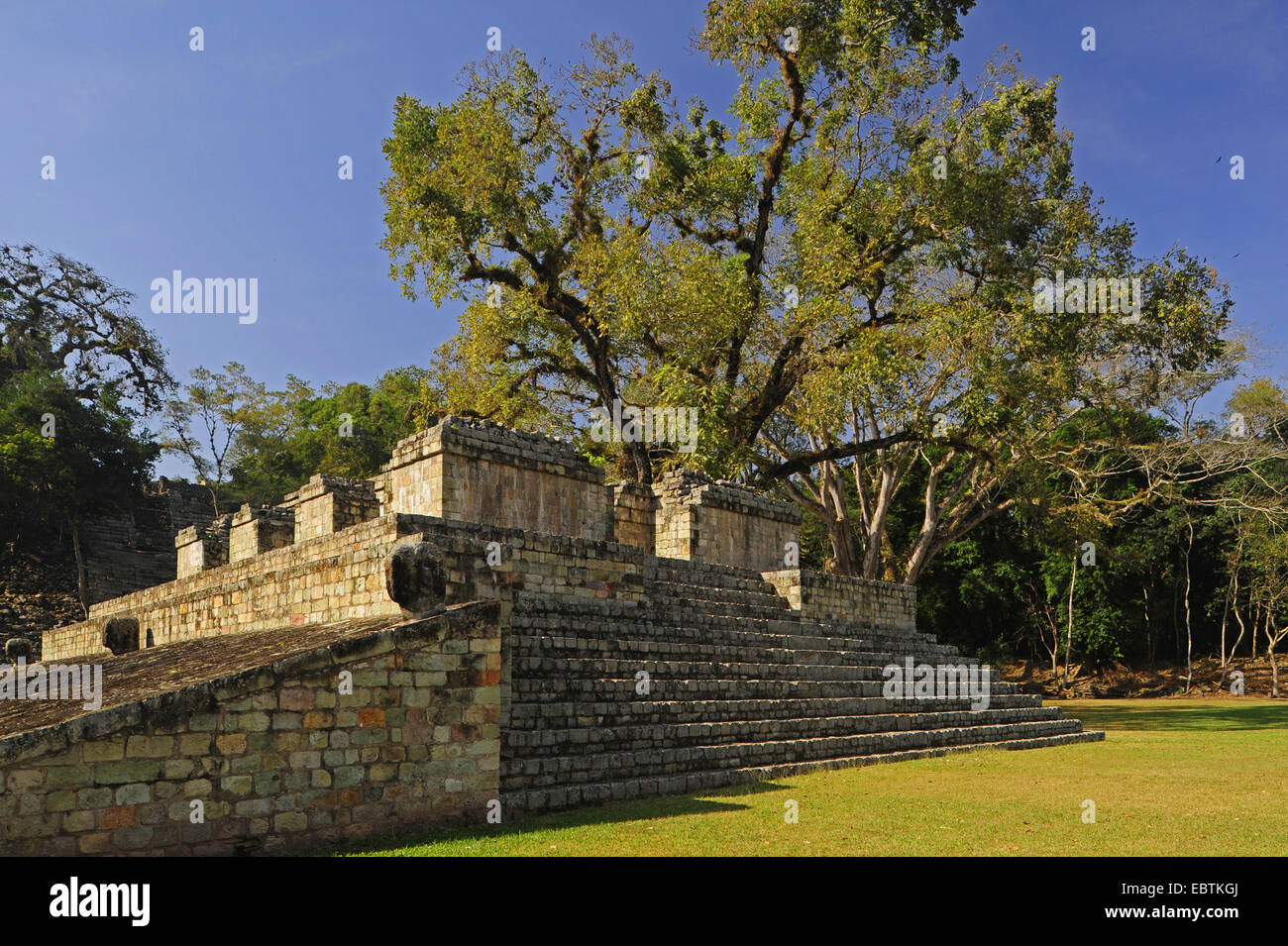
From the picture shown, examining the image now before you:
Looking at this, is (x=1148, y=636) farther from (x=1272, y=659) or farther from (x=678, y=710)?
(x=678, y=710)

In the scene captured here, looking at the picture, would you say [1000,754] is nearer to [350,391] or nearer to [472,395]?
[472,395]

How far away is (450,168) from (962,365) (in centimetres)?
1065

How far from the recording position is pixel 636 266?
696 inches

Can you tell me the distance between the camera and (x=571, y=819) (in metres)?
7.18

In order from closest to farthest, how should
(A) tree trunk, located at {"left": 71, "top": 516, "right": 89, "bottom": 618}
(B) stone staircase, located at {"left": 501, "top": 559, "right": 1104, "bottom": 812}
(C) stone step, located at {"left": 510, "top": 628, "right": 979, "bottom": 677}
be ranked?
1. (B) stone staircase, located at {"left": 501, "top": 559, "right": 1104, "bottom": 812}
2. (C) stone step, located at {"left": 510, "top": 628, "right": 979, "bottom": 677}
3. (A) tree trunk, located at {"left": 71, "top": 516, "right": 89, "bottom": 618}
